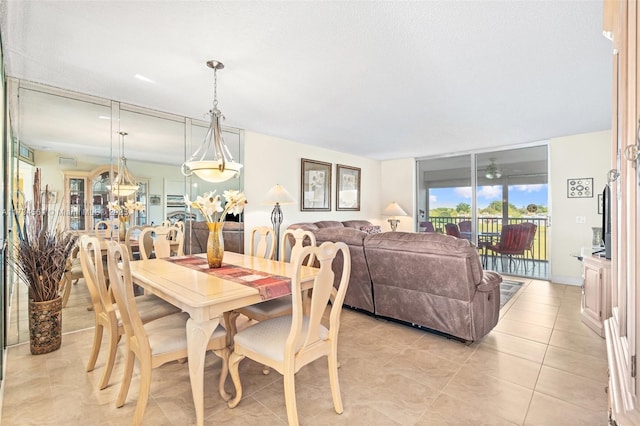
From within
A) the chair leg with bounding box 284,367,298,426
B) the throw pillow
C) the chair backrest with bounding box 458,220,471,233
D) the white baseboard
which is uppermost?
the chair backrest with bounding box 458,220,471,233

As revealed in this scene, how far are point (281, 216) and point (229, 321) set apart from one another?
2.79 m

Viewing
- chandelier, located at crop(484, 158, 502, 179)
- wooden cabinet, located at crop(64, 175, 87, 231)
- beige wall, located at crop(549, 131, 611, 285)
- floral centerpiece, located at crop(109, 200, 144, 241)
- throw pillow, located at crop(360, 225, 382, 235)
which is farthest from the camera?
throw pillow, located at crop(360, 225, 382, 235)

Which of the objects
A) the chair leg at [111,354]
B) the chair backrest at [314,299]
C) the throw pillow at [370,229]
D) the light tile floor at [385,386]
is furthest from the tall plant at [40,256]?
the throw pillow at [370,229]

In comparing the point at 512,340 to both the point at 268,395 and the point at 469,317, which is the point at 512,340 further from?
the point at 268,395

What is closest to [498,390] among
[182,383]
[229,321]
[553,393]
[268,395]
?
A: [553,393]

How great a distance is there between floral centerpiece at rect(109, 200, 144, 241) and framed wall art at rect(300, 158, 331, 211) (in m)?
2.78

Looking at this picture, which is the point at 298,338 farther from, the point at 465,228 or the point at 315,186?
the point at 465,228

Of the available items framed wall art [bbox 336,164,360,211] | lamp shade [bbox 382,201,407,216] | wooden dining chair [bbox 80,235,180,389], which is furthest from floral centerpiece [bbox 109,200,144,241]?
lamp shade [bbox 382,201,407,216]

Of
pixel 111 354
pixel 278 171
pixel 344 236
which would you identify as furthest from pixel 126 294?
pixel 278 171

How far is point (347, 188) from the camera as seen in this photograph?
6641 mm

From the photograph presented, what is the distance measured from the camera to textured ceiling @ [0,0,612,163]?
1896mm

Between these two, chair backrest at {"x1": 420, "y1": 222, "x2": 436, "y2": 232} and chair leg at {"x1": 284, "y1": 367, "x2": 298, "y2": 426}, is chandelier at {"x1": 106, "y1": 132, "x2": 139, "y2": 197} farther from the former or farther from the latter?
chair backrest at {"x1": 420, "y1": 222, "x2": 436, "y2": 232}

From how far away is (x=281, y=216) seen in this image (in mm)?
4984

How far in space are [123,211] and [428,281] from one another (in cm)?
336
